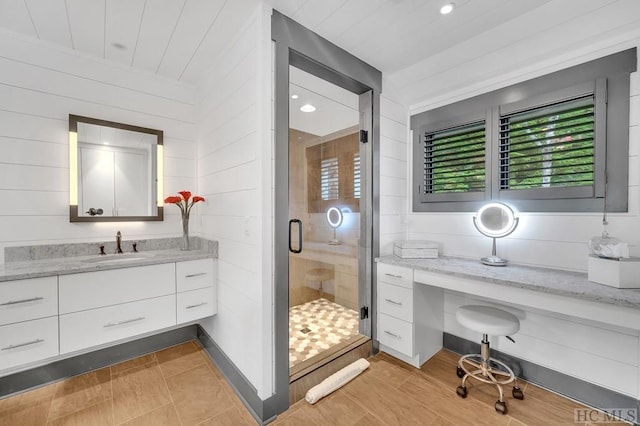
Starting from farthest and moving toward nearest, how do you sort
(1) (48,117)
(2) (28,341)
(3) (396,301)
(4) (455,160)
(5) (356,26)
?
(4) (455,160)
(3) (396,301)
(1) (48,117)
(5) (356,26)
(2) (28,341)

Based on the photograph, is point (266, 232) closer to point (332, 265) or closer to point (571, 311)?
point (332, 265)

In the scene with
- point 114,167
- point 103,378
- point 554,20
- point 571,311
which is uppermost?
point 554,20

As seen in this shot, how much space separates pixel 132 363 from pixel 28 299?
0.99 m

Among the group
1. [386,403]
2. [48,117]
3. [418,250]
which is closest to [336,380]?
[386,403]

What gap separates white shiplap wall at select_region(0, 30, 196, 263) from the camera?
1.89 meters

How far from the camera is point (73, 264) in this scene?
183 cm

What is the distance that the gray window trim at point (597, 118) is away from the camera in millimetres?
1608

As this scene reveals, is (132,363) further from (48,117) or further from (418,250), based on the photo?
(418,250)

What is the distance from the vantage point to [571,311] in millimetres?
1416

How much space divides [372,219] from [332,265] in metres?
0.55

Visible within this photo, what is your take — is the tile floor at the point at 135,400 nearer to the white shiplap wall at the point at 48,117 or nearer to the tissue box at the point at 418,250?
the white shiplap wall at the point at 48,117

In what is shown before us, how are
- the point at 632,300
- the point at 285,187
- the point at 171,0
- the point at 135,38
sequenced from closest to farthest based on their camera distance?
the point at 632,300 → the point at 171,0 → the point at 285,187 → the point at 135,38

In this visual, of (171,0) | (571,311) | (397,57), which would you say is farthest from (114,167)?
(571,311)

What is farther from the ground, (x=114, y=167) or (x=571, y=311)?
(x=114, y=167)
